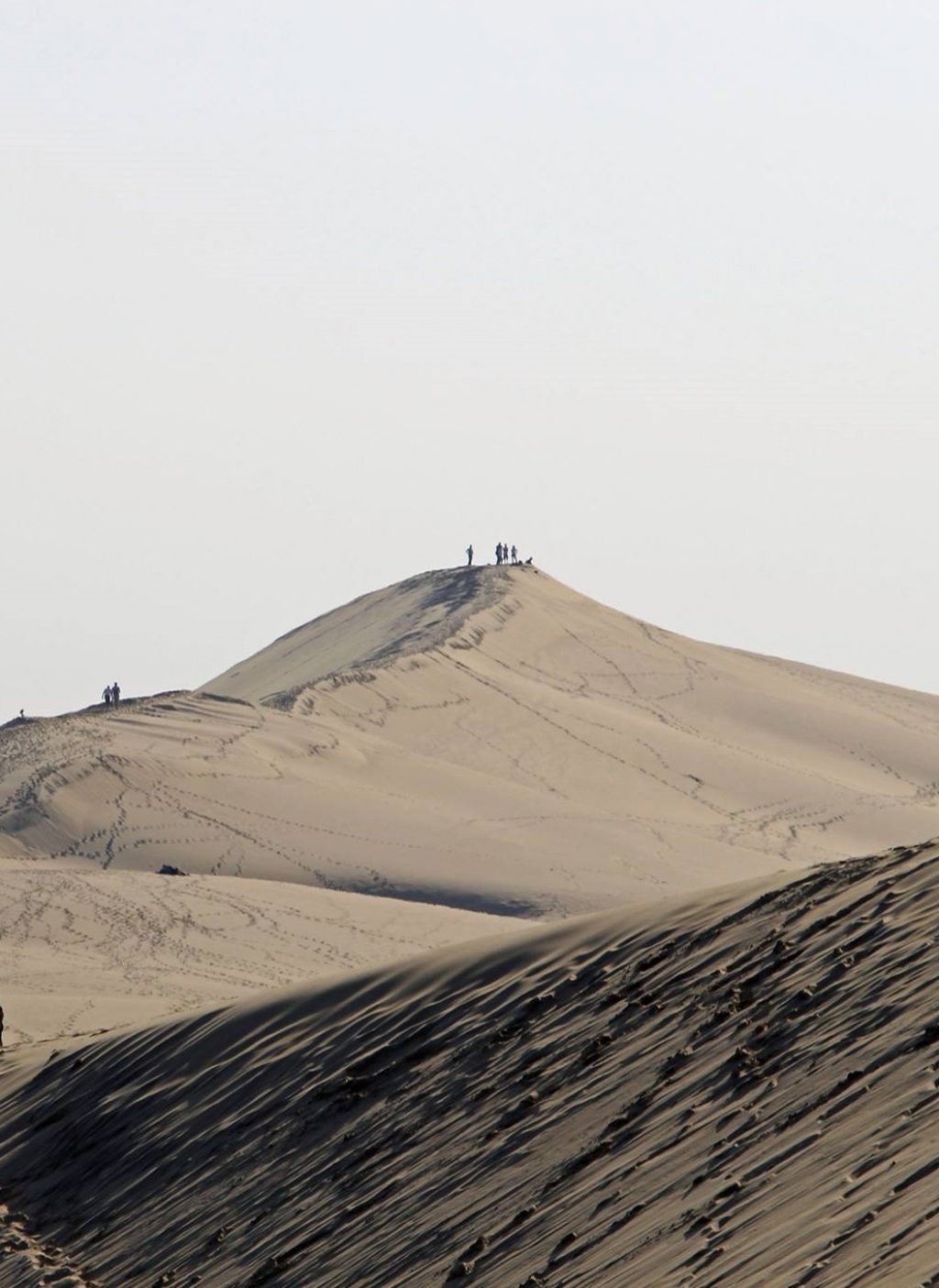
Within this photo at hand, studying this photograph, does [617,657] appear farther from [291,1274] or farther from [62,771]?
[291,1274]

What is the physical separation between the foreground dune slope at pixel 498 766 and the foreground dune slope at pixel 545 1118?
18.4m

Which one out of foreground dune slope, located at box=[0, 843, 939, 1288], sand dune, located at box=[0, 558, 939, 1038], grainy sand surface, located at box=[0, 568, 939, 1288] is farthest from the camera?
sand dune, located at box=[0, 558, 939, 1038]

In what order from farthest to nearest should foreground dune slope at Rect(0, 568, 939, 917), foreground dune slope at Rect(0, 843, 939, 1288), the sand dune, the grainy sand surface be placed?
foreground dune slope at Rect(0, 568, 939, 917)
the sand dune
the grainy sand surface
foreground dune slope at Rect(0, 843, 939, 1288)

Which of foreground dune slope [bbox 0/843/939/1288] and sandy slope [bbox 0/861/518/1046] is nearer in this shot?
foreground dune slope [bbox 0/843/939/1288]

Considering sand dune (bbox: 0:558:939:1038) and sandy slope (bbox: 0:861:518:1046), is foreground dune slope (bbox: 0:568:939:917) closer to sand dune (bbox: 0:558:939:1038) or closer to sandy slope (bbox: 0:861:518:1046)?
sand dune (bbox: 0:558:939:1038)

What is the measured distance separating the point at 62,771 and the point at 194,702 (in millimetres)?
7589

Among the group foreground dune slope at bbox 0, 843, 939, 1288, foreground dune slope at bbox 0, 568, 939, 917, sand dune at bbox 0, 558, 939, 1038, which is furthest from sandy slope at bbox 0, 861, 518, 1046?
foreground dune slope at bbox 0, 843, 939, 1288

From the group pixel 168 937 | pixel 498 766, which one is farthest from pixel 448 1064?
pixel 498 766

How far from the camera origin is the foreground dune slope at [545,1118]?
9.20 metres

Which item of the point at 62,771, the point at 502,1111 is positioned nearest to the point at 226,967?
the point at 62,771

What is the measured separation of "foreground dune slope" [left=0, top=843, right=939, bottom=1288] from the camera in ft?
30.2

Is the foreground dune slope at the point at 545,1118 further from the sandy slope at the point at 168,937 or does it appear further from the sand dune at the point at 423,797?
the sandy slope at the point at 168,937

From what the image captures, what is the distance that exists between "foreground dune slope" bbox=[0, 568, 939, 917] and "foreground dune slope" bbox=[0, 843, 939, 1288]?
18.4 m

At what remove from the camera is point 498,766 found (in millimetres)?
43594
